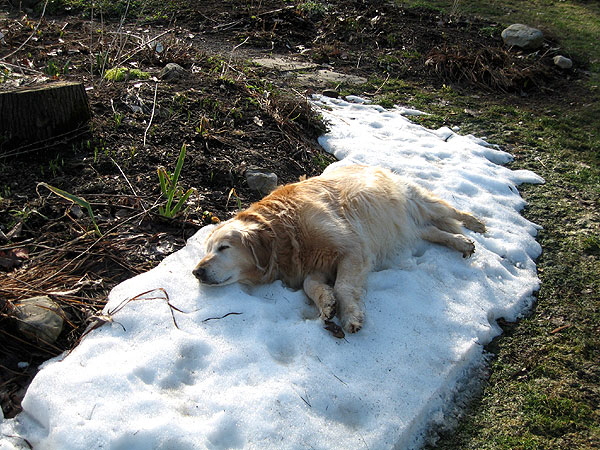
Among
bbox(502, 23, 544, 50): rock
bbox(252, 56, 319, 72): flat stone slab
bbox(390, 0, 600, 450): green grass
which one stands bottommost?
bbox(390, 0, 600, 450): green grass

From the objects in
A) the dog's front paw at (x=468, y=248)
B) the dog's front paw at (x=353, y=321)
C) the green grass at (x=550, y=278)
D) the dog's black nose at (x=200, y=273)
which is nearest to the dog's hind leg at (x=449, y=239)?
the dog's front paw at (x=468, y=248)

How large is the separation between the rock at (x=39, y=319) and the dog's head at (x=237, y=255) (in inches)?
37.9

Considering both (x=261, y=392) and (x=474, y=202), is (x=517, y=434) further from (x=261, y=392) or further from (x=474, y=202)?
(x=474, y=202)

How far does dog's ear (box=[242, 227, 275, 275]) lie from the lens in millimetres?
3756

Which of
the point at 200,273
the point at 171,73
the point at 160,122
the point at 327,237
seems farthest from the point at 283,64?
the point at 200,273

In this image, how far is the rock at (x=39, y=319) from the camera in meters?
3.06

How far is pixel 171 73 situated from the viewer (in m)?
6.54

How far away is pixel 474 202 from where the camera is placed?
17.3 feet

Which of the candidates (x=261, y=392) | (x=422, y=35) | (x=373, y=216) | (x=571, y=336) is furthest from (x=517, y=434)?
(x=422, y=35)

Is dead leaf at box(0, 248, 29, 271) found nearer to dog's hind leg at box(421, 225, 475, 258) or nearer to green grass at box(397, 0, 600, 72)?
dog's hind leg at box(421, 225, 475, 258)

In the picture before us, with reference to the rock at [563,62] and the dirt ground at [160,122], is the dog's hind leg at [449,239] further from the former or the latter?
the rock at [563,62]

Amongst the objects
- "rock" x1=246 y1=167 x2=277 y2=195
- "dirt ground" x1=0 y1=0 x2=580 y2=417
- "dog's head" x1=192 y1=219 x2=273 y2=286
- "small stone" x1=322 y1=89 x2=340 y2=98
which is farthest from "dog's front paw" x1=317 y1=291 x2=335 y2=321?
"small stone" x1=322 y1=89 x2=340 y2=98

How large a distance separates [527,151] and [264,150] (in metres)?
3.70

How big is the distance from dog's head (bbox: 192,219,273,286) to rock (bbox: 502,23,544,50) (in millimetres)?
8312
